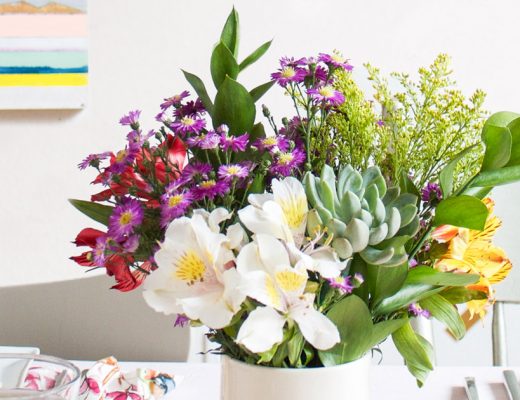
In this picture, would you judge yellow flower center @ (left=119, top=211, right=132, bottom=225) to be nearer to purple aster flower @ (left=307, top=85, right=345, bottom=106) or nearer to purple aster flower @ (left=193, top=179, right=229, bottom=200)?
purple aster flower @ (left=193, top=179, right=229, bottom=200)

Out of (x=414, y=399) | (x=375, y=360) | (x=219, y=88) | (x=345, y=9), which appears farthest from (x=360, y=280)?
(x=345, y=9)

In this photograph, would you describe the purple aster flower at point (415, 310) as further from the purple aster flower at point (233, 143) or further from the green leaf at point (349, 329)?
the purple aster flower at point (233, 143)

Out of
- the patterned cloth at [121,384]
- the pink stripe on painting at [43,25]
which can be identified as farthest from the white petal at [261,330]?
the pink stripe on painting at [43,25]

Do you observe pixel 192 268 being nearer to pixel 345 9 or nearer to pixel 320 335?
pixel 320 335

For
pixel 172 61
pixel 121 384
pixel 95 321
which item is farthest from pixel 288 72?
pixel 172 61

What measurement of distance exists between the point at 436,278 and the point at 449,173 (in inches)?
3.4

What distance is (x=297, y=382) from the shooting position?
0.62 metres

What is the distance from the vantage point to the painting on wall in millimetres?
2139

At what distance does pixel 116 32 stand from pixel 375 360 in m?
1.16

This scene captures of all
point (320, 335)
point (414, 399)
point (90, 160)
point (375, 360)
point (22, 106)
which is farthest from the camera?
point (22, 106)

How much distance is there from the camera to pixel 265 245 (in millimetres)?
548

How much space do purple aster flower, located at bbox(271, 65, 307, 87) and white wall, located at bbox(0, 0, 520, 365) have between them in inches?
59.5

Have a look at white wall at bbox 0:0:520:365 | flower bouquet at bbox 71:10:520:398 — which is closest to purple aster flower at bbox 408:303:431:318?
flower bouquet at bbox 71:10:520:398

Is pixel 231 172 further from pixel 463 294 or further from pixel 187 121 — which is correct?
pixel 463 294
